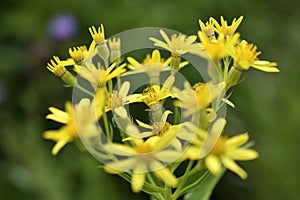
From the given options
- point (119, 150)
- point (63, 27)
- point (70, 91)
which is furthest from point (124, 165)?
point (63, 27)

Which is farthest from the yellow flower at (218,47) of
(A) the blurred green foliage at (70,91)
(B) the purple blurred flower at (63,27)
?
(B) the purple blurred flower at (63,27)

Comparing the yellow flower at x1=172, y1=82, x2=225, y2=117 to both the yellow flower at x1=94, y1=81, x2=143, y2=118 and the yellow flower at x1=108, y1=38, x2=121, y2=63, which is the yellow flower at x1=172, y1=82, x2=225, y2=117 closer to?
the yellow flower at x1=94, y1=81, x2=143, y2=118

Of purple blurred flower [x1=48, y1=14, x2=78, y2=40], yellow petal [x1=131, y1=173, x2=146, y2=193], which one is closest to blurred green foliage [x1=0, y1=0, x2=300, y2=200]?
purple blurred flower [x1=48, y1=14, x2=78, y2=40]

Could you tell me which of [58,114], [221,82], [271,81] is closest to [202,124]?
[221,82]

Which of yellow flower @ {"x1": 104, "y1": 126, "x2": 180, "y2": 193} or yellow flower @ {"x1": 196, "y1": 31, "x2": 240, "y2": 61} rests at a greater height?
yellow flower @ {"x1": 196, "y1": 31, "x2": 240, "y2": 61}

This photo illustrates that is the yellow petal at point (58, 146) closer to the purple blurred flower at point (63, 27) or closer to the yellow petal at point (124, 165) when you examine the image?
the yellow petal at point (124, 165)
